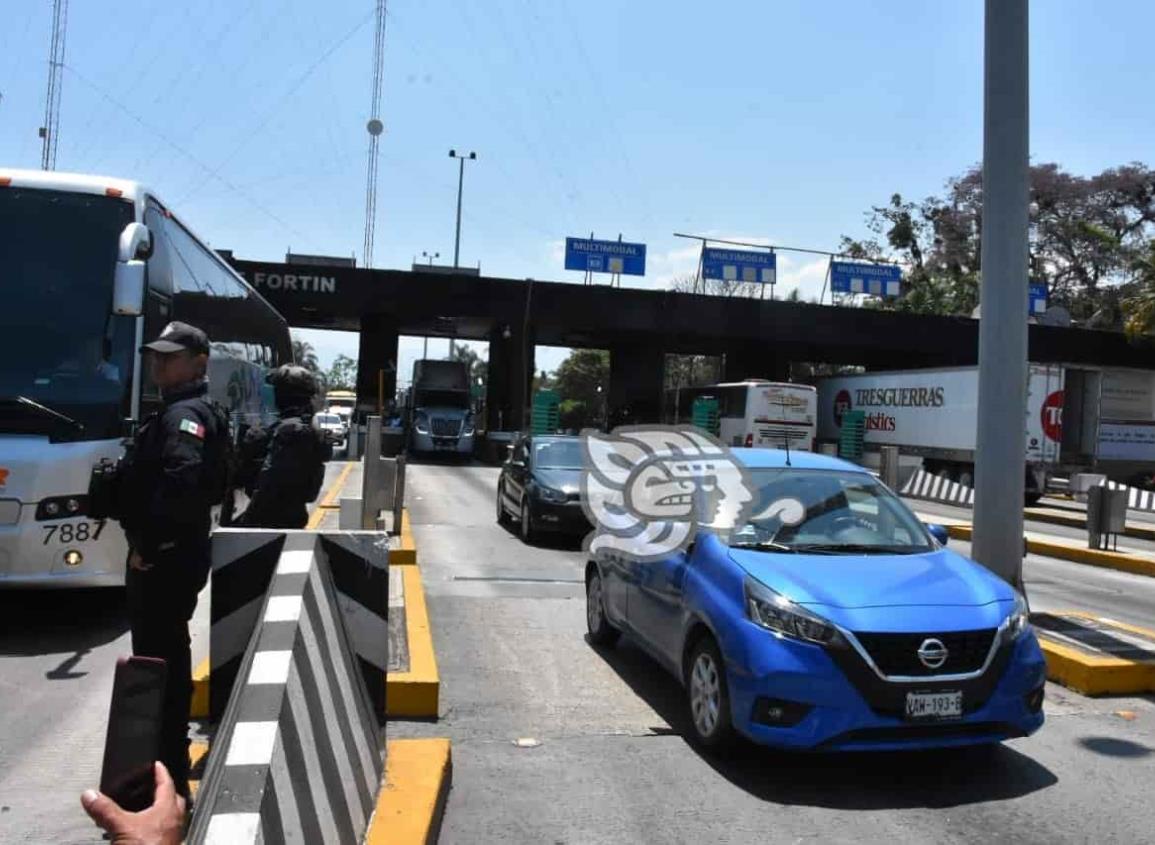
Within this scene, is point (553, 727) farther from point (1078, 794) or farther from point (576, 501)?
point (576, 501)

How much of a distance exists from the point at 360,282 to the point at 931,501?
20.7 m

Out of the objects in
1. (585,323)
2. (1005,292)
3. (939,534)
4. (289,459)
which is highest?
(585,323)

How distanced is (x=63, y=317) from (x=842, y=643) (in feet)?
19.7

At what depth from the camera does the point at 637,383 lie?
44156 millimetres

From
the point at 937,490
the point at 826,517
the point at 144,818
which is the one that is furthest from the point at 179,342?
the point at 937,490

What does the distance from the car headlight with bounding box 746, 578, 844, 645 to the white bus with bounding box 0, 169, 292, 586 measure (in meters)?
4.60

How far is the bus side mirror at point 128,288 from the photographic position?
6.63 meters

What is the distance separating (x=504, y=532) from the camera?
14703 millimetres

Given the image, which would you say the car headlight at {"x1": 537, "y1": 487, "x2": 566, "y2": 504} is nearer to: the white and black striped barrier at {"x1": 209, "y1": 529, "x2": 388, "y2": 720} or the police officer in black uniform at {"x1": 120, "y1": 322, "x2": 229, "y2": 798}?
the white and black striped barrier at {"x1": 209, "y1": 529, "x2": 388, "y2": 720}

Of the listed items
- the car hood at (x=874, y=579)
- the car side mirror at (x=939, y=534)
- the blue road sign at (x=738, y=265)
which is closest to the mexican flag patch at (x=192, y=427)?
the car hood at (x=874, y=579)

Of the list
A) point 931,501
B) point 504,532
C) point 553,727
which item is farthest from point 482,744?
point 931,501

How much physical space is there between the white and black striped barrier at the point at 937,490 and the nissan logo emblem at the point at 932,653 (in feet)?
65.4

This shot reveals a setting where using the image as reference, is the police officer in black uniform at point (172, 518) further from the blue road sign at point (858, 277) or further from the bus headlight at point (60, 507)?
the blue road sign at point (858, 277)

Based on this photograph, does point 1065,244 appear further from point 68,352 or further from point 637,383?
point 68,352
